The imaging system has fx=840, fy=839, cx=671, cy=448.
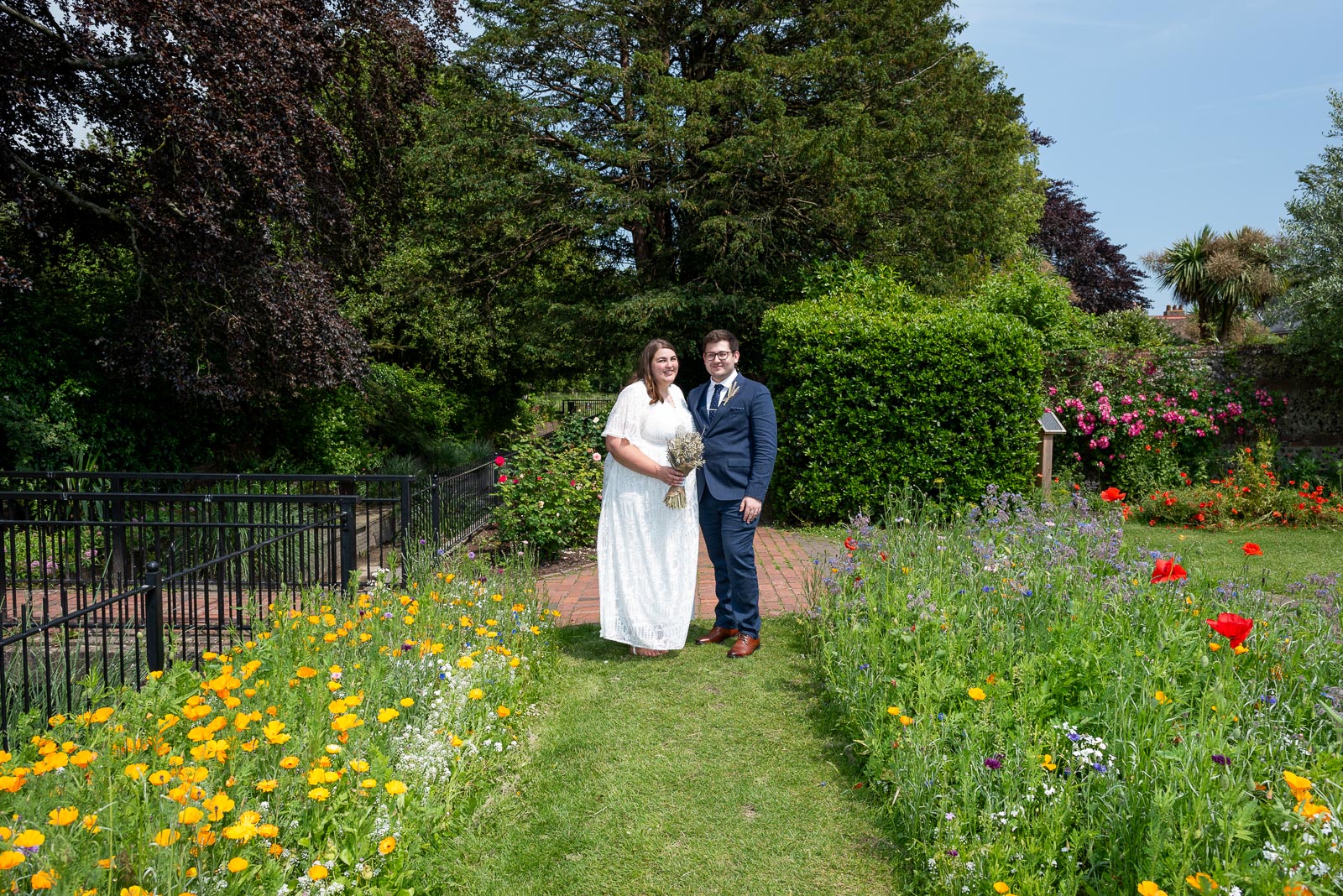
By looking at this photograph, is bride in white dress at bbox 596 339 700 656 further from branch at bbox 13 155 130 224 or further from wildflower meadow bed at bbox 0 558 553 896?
branch at bbox 13 155 130 224

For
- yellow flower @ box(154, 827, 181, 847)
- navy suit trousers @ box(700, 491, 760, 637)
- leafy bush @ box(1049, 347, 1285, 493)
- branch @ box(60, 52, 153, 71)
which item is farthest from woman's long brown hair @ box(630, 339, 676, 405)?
leafy bush @ box(1049, 347, 1285, 493)

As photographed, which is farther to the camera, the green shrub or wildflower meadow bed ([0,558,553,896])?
the green shrub

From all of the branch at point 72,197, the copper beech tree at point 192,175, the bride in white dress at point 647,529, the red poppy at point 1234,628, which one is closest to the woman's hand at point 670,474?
the bride in white dress at point 647,529

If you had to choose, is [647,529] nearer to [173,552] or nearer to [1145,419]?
[173,552]

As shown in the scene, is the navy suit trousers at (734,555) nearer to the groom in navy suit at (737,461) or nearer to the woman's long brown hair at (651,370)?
the groom in navy suit at (737,461)

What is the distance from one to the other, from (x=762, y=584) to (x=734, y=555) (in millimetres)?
2352

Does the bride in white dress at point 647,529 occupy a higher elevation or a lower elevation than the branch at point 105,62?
lower

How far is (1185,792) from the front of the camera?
2488 millimetres

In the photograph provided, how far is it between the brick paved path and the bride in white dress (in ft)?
3.13

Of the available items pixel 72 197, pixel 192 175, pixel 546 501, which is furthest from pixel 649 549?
pixel 72 197

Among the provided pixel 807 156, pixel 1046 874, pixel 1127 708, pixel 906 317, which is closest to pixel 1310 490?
pixel 906 317

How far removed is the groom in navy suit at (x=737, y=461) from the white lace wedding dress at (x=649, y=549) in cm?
17

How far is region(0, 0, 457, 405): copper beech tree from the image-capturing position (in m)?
8.21

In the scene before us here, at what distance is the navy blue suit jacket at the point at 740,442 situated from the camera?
5137 mm
